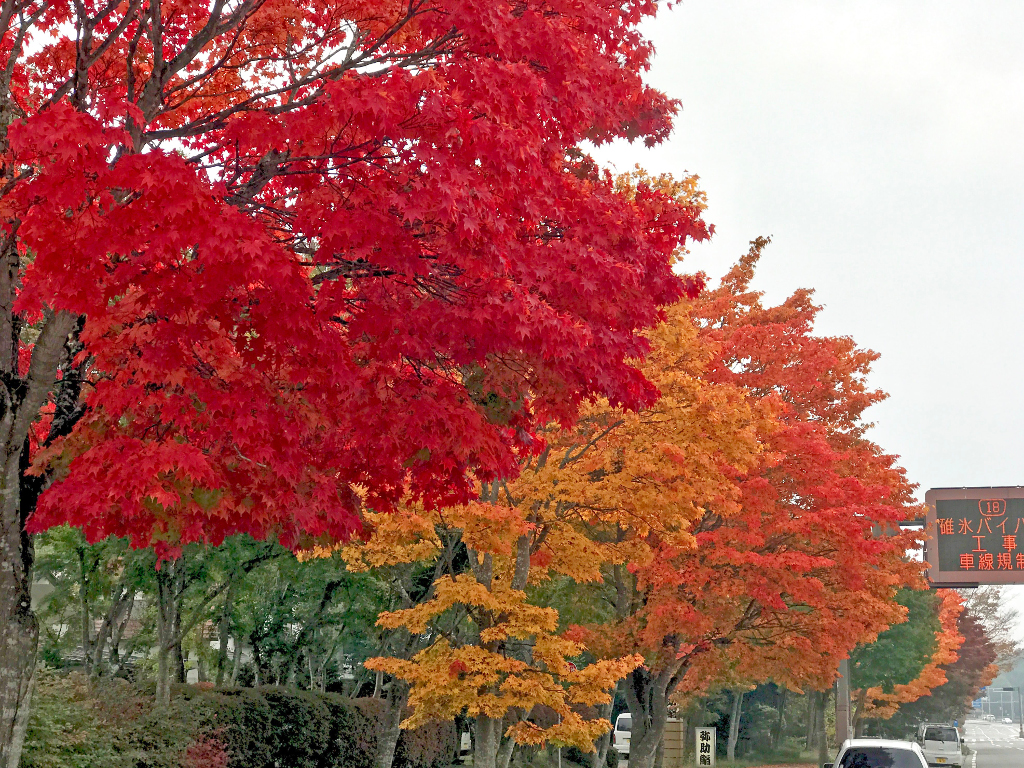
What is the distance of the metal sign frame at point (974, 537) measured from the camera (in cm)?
3041

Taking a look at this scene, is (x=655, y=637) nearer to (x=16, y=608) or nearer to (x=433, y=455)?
(x=433, y=455)

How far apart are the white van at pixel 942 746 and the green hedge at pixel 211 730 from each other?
23.8 metres

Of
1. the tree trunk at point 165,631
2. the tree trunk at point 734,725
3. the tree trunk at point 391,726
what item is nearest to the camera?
the tree trunk at point 165,631

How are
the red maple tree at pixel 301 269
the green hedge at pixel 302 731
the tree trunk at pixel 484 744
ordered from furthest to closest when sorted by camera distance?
the green hedge at pixel 302 731 < the tree trunk at pixel 484 744 < the red maple tree at pixel 301 269

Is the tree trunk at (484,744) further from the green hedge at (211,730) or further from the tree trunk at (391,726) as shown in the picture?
the tree trunk at (391,726)

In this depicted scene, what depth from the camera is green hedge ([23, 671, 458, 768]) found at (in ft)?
50.4

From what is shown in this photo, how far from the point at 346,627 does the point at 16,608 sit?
22.4m

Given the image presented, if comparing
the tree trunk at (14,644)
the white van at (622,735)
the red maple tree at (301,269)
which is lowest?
the white van at (622,735)

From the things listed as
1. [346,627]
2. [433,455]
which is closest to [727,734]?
[346,627]

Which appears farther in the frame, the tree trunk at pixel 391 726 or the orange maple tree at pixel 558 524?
the tree trunk at pixel 391 726

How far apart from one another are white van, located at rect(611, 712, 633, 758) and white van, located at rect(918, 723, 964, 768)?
42.8 feet

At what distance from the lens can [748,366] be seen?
90.6 ft

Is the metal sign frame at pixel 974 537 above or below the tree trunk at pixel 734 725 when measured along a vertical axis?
above

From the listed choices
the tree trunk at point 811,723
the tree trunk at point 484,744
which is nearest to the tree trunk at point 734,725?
the tree trunk at point 811,723
